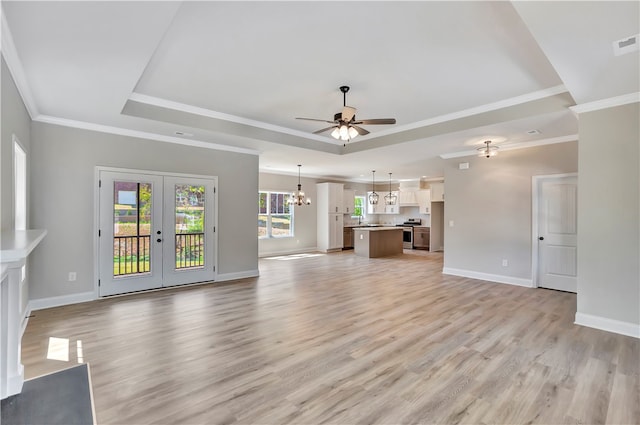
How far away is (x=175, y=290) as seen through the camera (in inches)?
209

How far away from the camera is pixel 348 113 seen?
11.9 ft

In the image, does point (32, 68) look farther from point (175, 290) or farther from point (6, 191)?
point (175, 290)

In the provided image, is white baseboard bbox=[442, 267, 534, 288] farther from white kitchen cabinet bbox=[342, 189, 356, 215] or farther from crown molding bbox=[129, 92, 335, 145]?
white kitchen cabinet bbox=[342, 189, 356, 215]

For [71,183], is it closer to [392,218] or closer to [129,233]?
[129,233]

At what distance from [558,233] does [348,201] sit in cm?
675

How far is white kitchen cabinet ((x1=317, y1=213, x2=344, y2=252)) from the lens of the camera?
1059 cm

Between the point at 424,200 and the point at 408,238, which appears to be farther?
the point at 408,238

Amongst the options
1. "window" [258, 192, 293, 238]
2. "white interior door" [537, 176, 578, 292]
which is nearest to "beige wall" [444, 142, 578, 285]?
"white interior door" [537, 176, 578, 292]

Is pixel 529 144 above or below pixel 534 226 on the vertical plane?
above

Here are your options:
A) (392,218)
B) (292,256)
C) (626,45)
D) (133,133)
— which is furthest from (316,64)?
→ (392,218)

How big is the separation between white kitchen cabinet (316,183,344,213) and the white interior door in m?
6.14

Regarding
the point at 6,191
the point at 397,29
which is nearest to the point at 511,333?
the point at 397,29

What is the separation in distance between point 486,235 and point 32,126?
7616 mm

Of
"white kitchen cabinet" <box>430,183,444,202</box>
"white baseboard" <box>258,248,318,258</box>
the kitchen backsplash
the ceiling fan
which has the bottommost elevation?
"white baseboard" <box>258,248,318,258</box>
